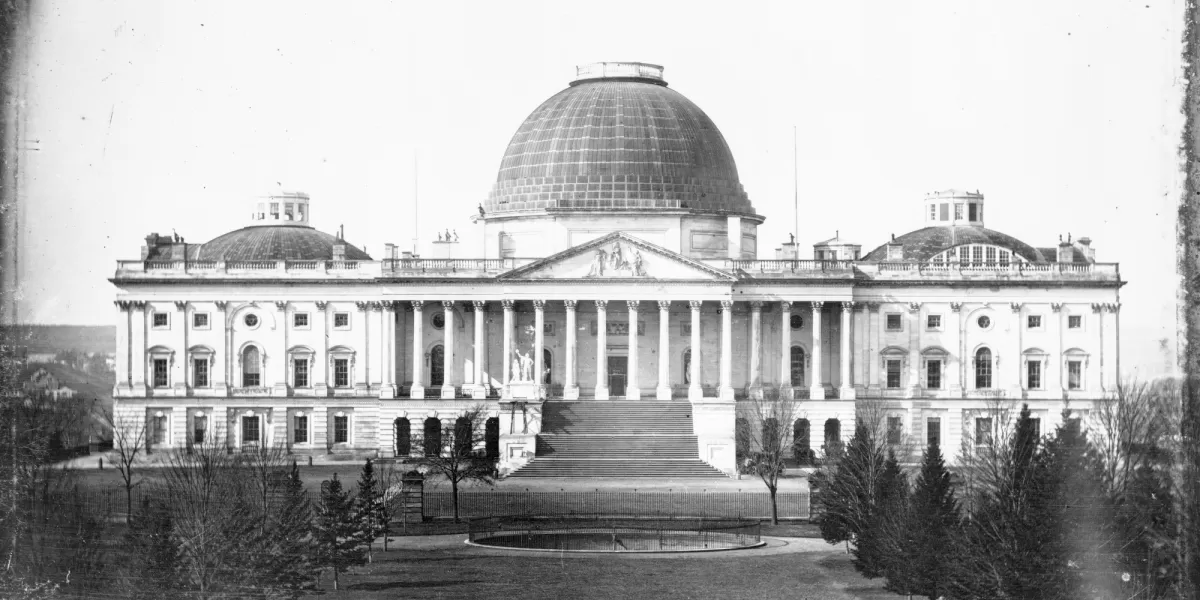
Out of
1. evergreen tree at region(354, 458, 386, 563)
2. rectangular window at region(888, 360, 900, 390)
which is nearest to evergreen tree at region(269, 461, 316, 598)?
evergreen tree at region(354, 458, 386, 563)

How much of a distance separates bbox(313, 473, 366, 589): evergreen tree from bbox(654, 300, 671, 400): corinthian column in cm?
4242

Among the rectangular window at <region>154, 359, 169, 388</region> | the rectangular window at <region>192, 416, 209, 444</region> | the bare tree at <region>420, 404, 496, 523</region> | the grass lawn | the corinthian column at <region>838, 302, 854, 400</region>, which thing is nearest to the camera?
the grass lawn

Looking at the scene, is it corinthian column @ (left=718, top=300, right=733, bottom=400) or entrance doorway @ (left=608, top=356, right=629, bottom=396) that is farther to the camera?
entrance doorway @ (left=608, top=356, right=629, bottom=396)

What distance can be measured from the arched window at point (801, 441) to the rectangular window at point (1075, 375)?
43.8 feet

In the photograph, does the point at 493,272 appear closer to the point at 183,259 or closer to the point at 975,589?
the point at 183,259

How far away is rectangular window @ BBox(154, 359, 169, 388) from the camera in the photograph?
102 metres

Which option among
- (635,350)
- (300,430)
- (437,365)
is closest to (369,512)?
(635,350)

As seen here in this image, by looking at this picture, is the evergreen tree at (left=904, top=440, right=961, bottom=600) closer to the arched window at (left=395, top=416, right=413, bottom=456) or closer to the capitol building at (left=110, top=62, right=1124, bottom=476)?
the capitol building at (left=110, top=62, right=1124, bottom=476)

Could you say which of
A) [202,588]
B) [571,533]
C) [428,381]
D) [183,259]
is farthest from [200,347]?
[202,588]

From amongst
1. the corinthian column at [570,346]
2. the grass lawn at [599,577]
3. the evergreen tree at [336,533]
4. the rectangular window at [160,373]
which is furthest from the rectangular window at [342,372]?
the evergreen tree at [336,533]

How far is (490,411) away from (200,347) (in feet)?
53.8

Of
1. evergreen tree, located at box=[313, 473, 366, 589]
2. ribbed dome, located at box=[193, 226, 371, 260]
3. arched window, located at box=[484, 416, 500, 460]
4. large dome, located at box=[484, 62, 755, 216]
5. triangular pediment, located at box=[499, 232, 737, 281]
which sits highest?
large dome, located at box=[484, 62, 755, 216]

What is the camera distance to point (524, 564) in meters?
55.5

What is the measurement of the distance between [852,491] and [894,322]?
4307 cm
